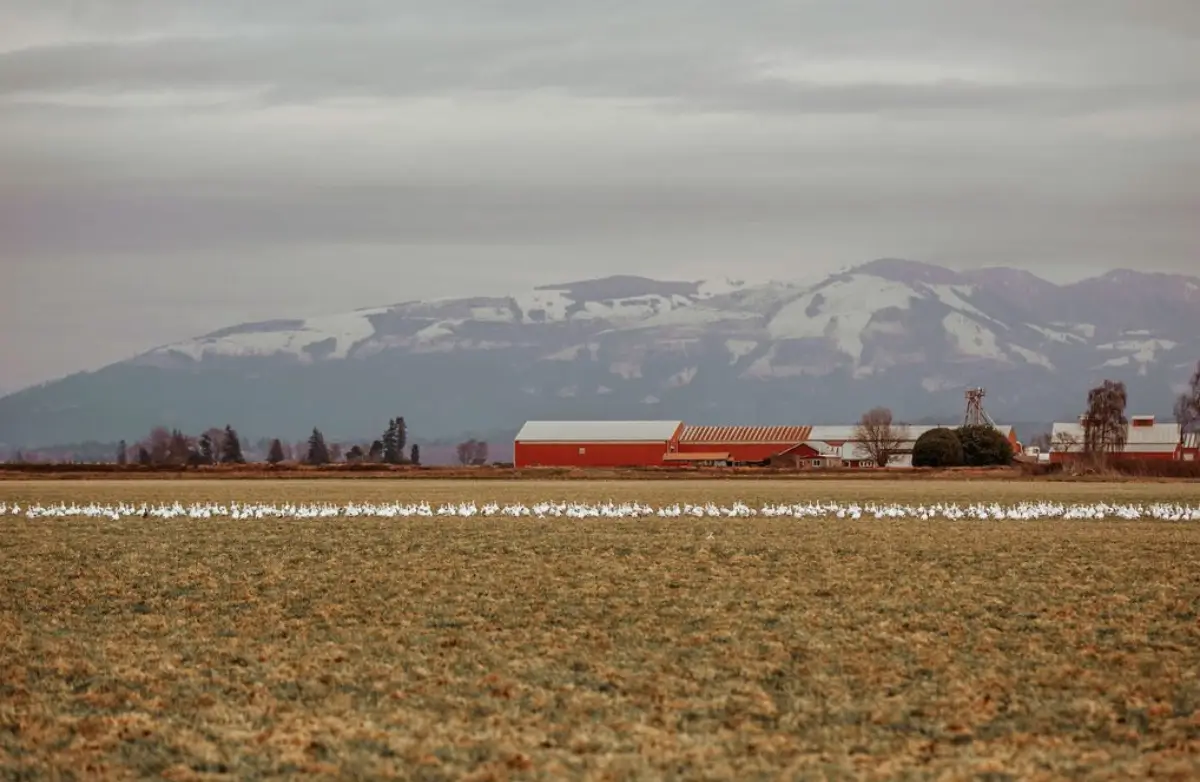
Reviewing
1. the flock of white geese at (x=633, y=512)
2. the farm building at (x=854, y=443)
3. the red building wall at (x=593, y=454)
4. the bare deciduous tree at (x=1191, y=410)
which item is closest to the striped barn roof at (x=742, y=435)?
the farm building at (x=854, y=443)

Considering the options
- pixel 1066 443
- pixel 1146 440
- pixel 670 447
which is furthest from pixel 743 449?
pixel 1146 440

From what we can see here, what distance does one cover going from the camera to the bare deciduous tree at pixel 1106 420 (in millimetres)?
141375

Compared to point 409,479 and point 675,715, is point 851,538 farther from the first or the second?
point 409,479

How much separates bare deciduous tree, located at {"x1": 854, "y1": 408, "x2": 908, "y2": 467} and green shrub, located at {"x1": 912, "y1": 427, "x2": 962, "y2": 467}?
100 ft

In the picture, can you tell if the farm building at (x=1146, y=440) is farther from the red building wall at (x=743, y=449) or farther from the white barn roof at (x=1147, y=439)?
the red building wall at (x=743, y=449)

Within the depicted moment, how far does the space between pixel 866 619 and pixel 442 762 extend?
7.24 meters

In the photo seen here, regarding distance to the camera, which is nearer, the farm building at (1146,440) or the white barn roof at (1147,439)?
the farm building at (1146,440)

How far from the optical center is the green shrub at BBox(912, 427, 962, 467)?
106500mm

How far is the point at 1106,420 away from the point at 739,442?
103 ft

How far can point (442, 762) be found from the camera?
10.5 metres

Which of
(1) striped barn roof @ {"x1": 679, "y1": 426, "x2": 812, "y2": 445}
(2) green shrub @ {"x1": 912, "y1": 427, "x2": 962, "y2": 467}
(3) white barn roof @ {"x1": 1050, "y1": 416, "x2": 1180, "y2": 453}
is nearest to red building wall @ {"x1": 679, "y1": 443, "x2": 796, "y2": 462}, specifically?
(1) striped barn roof @ {"x1": 679, "y1": 426, "x2": 812, "y2": 445}

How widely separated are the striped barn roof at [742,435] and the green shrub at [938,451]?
36.6 metres

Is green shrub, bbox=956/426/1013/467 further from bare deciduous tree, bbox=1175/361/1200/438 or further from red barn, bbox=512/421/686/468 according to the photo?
bare deciduous tree, bbox=1175/361/1200/438

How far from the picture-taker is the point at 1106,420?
469ft
